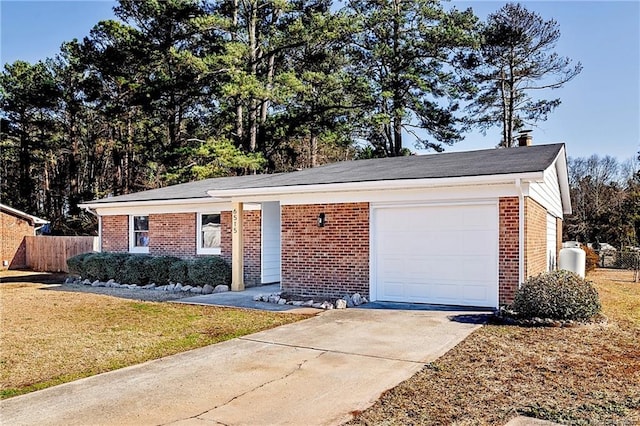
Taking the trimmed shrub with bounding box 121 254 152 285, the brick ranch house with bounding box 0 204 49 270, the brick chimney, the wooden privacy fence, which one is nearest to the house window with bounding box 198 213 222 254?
the trimmed shrub with bounding box 121 254 152 285

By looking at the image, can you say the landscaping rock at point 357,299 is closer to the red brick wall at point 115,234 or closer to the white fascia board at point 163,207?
the white fascia board at point 163,207

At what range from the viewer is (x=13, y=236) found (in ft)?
82.0

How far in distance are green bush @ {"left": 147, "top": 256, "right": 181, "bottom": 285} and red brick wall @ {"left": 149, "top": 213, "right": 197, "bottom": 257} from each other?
79cm

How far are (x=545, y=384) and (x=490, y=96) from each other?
2526 centimetres

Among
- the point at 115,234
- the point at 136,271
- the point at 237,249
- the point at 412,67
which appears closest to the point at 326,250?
the point at 237,249

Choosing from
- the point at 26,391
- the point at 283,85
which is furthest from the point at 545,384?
the point at 283,85

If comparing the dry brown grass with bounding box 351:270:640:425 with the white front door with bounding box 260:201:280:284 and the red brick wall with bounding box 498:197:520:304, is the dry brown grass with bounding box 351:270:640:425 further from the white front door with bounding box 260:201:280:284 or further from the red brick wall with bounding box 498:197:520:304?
the white front door with bounding box 260:201:280:284

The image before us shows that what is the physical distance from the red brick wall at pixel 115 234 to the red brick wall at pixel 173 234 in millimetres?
1404

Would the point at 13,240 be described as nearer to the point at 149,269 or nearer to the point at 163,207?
the point at 163,207

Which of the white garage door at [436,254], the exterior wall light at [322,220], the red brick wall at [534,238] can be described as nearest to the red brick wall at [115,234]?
the exterior wall light at [322,220]

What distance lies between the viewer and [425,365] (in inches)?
238

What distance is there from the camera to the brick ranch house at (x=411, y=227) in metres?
9.66

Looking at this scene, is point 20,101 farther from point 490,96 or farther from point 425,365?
point 425,365

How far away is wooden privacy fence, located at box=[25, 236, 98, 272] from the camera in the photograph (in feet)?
71.8
